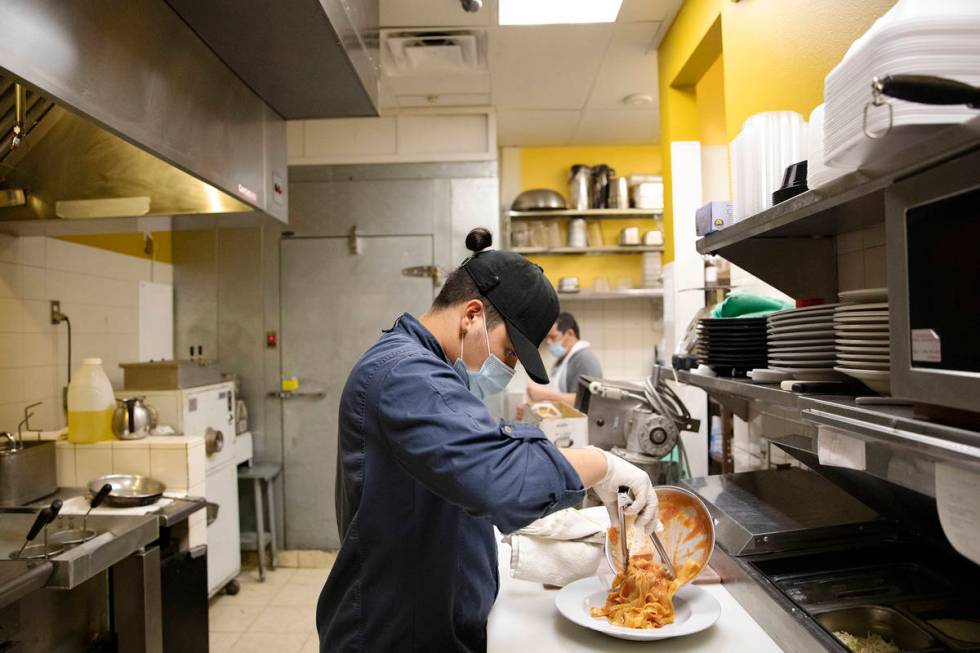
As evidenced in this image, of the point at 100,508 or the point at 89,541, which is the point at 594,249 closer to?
the point at 100,508

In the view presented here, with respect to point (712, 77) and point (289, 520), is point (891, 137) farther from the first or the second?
point (289, 520)

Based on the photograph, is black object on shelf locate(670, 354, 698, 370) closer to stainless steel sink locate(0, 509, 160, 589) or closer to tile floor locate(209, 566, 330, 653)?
stainless steel sink locate(0, 509, 160, 589)

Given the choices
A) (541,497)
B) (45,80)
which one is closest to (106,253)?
(45,80)

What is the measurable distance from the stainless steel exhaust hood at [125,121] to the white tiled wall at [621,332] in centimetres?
344

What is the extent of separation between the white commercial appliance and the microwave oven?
11.3 feet

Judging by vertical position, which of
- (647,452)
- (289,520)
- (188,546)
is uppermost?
(647,452)

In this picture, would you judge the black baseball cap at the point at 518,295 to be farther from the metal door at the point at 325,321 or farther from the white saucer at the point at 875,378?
the metal door at the point at 325,321

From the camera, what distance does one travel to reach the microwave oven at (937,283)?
783mm

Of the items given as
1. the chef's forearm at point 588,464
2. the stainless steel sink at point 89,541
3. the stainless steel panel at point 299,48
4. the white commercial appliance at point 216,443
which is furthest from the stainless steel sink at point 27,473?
the chef's forearm at point 588,464

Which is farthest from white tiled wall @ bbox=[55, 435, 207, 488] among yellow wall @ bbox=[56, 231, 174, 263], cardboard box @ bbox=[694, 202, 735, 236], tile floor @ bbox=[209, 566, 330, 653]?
cardboard box @ bbox=[694, 202, 735, 236]

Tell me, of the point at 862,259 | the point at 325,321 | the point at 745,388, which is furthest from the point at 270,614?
the point at 862,259

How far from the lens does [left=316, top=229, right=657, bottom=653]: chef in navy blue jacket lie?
1146 millimetres

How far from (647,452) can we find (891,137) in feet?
5.62

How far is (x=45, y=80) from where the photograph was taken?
4.09 feet
